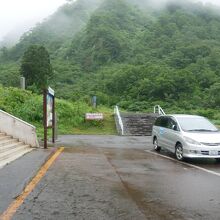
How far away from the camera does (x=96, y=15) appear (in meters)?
98.9

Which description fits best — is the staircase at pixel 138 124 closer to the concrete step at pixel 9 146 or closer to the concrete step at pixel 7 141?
the concrete step at pixel 7 141

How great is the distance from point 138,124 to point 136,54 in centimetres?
5442

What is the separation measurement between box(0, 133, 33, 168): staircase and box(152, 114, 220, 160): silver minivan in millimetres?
4983

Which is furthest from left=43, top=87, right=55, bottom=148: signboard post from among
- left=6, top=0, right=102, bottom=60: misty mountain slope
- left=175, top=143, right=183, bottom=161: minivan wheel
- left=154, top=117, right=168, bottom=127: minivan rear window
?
left=6, top=0, right=102, bottom=60: misty mountain slope

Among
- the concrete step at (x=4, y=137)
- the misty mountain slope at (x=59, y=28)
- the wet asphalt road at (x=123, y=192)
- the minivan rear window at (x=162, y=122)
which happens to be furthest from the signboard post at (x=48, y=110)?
the misty mountain slope at (x=59, y=28)

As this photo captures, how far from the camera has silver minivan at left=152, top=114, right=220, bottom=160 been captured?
12.7 meters

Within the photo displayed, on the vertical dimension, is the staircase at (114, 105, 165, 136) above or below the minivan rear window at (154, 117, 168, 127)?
below

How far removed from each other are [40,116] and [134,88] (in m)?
35.1

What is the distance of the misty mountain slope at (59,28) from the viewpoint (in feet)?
352

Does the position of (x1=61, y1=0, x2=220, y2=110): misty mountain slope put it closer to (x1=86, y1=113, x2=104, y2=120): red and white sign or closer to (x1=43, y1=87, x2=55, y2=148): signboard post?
(x1=86, y1=113, x2=104, y2=120): red and white sign

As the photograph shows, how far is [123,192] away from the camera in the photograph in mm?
7766

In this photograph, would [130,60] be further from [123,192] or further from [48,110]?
[123,192]

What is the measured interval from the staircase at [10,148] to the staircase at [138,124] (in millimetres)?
13134

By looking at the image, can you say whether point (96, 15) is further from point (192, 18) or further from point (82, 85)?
point (82, 85)
